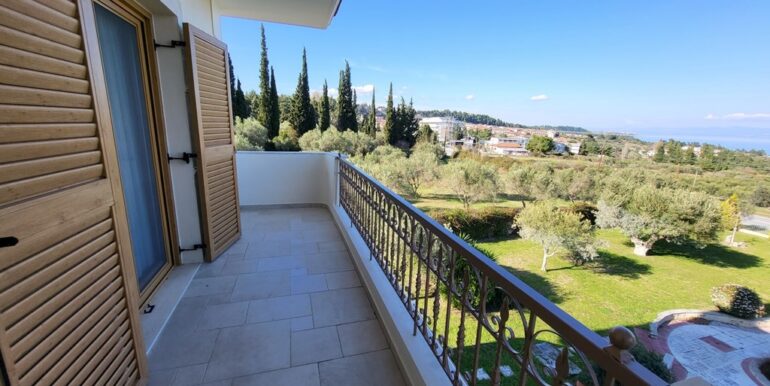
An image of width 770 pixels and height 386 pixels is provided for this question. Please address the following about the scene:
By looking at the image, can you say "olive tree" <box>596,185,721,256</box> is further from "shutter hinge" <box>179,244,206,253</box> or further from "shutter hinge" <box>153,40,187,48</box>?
"shutter hinge" <box>153,40,187,48</box>

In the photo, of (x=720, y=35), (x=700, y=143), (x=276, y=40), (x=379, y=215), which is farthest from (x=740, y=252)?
(x=276, y=40)

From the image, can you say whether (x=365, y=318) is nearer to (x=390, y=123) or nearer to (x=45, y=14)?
(x=45, y=14)

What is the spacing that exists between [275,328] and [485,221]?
559 inches

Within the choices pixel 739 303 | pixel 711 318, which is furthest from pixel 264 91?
pixel 739 303

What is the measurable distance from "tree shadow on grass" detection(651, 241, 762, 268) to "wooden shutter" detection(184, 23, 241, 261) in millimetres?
19580

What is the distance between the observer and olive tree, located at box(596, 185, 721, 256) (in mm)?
13578

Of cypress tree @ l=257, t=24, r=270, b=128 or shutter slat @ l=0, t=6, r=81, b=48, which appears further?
cypress tree @ l=257, t=24, r=270, b=128

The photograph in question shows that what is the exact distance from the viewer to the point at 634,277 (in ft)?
42.1

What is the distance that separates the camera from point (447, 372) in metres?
1.27

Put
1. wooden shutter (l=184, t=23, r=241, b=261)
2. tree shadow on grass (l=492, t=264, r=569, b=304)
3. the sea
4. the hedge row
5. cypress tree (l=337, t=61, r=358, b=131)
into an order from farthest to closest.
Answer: cypress tree (l=337, t=61, r=358, b=131) → the sea → the hedge row → tree shadow on grass (l=492, t=264, r=569, b=304) → wooden shutter (l=184, t=23, r=241, b=261)

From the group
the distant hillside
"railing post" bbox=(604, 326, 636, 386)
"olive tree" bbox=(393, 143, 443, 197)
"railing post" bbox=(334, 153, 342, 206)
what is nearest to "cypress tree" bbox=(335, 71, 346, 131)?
"olive tree" bbox=(393, 143, 443, 197)

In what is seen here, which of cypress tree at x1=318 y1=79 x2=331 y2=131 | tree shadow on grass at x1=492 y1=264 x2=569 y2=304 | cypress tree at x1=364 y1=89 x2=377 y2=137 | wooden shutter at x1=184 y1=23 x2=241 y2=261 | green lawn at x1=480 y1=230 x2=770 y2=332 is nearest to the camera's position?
wooden shutter at x1=184 y1=23 x2=241 y2=261

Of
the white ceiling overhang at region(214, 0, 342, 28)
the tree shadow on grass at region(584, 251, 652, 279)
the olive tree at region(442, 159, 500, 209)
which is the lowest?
the tree shadow on grass at region(584, 251, 652, 279)

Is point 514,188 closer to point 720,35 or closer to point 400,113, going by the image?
point 400,113
